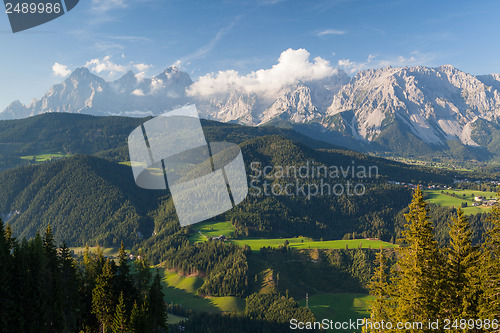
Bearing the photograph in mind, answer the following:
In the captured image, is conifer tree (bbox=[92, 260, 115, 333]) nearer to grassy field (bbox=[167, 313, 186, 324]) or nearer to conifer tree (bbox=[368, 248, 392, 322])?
conifer tree (bbox=[368, 248, 392, 322])

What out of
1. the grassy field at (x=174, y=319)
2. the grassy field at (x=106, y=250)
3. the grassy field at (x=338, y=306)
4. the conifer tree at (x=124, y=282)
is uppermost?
the conifer tree at (x=124, y=282)

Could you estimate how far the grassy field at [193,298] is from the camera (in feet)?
378

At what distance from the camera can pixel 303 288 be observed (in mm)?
130250

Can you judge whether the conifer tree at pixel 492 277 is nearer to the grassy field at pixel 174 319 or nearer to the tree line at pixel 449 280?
the tree line at pixel 449 280

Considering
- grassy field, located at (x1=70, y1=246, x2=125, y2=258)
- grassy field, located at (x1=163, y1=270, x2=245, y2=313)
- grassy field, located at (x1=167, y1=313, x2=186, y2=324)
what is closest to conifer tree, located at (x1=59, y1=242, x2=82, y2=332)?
grassy field, located at (x1=167, y1=313, x2=186, y2=324)

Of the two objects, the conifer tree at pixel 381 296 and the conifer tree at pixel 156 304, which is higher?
the conifer tree at pixel 381 296

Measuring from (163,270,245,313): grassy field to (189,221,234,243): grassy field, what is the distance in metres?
31.3

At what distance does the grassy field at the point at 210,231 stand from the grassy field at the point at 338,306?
215 feet

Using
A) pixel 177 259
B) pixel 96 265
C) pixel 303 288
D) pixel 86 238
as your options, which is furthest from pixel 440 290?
pixel 86 238

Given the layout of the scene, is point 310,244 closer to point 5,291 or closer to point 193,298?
point 193,298

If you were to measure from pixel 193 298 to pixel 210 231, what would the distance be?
62.3m

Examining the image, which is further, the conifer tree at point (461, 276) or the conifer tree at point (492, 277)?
the conifer tree at point (461, 276)

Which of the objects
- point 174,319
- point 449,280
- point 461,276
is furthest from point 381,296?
point 174,319

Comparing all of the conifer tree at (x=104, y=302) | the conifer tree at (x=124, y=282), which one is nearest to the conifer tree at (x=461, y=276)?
the conifer tree at (x=124, y=282)
